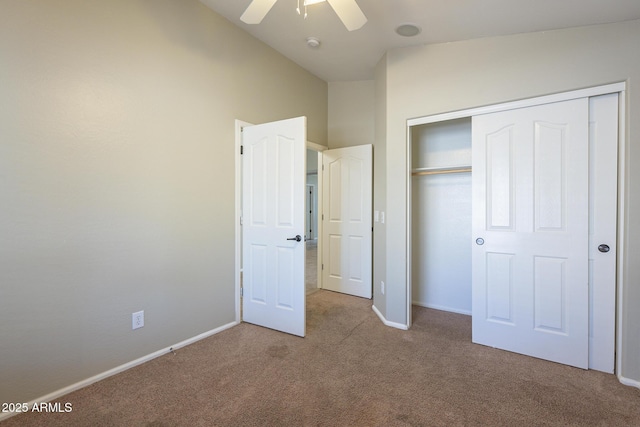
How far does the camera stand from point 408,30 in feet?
8.46

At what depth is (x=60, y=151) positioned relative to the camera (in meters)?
1.83

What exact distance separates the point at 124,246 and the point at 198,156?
3.06 feet

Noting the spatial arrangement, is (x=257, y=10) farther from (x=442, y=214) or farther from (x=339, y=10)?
(x=442, y=214)

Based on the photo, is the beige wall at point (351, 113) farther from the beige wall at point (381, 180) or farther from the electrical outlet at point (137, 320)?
the electrical outlet at point (137, 320)

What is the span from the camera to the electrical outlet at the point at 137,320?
2.19 m

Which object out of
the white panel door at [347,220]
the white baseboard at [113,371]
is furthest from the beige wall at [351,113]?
the white baseboard at [113,371]

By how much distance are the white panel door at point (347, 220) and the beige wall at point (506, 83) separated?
63 centimetres


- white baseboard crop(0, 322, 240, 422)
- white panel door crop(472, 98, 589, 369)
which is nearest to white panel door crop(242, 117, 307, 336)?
white baseboard crop(0, 322, 240, 422)

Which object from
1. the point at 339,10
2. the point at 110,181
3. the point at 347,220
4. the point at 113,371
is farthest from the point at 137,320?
the point at 347,220

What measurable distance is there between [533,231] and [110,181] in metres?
3.19

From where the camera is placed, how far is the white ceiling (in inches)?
79.9

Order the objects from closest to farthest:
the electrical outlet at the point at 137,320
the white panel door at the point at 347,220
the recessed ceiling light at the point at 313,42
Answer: the electrical outlet at the point at 137,320 → the recessed ceiling light at the point at 313,42 → the white panel door at the point at 347,220

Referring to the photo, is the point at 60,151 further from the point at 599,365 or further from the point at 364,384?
the point at 599,365

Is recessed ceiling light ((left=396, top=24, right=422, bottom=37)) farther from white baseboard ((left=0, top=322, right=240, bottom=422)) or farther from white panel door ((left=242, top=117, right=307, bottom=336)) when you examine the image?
white baseboard ((left=0, top=322, right=240, bottom=422))
